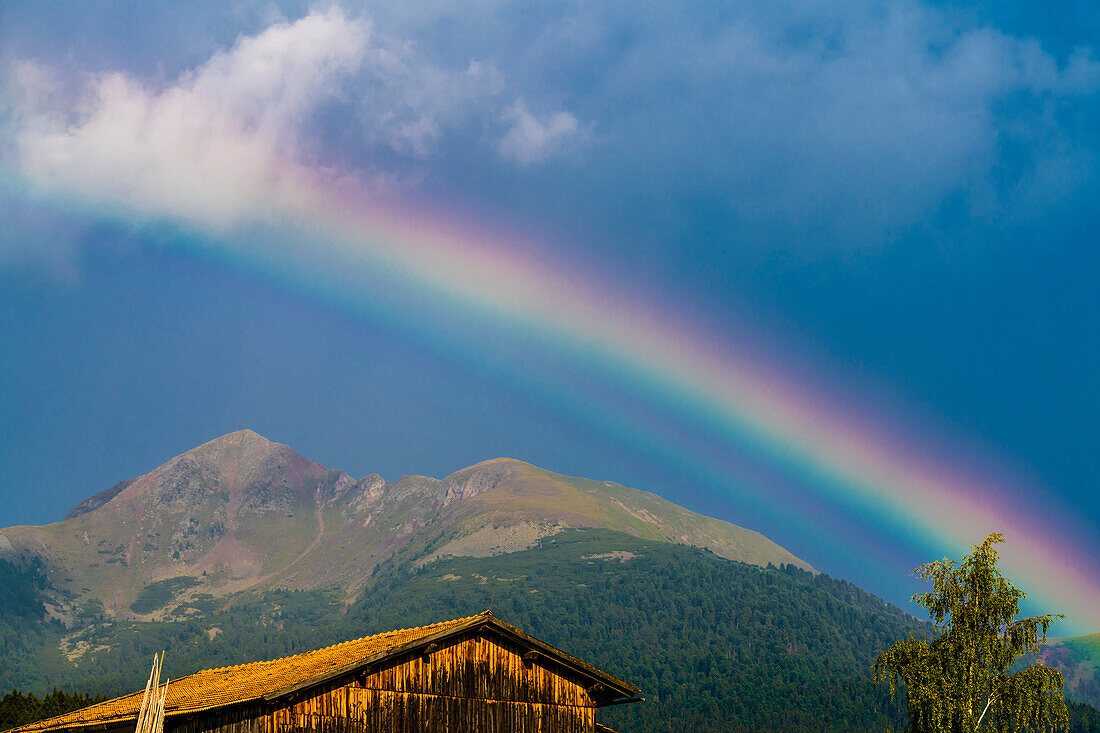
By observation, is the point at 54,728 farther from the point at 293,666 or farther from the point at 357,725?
the point at 357,725

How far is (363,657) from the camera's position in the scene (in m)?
36.3

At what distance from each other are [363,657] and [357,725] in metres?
2.50

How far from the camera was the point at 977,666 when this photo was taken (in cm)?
4300

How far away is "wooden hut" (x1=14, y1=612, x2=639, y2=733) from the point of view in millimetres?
34344

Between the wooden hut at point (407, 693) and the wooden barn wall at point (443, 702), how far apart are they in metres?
0.04

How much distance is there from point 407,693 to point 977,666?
86.5 ft

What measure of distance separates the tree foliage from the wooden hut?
14061 mm

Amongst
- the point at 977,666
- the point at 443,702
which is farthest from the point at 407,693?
the point at 977,666

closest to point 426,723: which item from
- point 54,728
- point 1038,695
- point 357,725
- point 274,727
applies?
point 357,725

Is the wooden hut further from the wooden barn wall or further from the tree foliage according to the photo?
the tree foliage

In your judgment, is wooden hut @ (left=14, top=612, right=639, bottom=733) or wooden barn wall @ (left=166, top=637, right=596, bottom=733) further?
wooden barn wall @ (left=166, top=637, right=596, bottom=733)

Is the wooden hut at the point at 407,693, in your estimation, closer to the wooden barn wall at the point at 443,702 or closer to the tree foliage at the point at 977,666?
the wooden barn wall at the point at 443,702

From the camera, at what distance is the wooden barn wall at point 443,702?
34594 mm

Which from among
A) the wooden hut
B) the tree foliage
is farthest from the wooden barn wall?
the tree foliage
